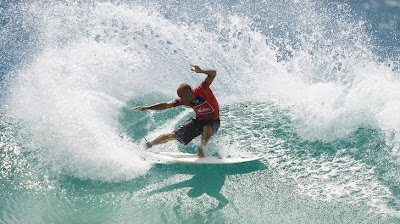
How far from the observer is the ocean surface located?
6.88 meters

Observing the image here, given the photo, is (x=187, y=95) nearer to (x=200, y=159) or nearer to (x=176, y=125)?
(x=200, y=159)

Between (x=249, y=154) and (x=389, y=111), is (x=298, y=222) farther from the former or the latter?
(x=389, y=111)

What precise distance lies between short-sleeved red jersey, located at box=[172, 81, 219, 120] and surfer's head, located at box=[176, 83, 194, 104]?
0.30 metres

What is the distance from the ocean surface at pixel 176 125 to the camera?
22.6 ft

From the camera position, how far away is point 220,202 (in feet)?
22.8

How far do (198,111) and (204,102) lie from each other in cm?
27

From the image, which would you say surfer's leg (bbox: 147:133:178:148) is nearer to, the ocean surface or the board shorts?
the board shorts

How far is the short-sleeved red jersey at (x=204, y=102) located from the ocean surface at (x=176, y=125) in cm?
73

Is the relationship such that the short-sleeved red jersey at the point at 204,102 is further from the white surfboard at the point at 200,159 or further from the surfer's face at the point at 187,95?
the white surfboard at the point at 200,159

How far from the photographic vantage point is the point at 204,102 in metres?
7.87

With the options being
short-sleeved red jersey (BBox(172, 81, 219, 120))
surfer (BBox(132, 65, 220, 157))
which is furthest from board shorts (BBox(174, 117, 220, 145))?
short-sleeved red jersey (BBox(172, 81, 219, 120))

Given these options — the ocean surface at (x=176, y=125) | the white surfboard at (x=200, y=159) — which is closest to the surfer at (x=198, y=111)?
the white surfboard at (x=200, y=159)

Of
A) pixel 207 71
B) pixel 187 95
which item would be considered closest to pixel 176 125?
pixel 187 95

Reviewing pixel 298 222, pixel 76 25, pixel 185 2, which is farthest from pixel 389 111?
pixel 185 2
